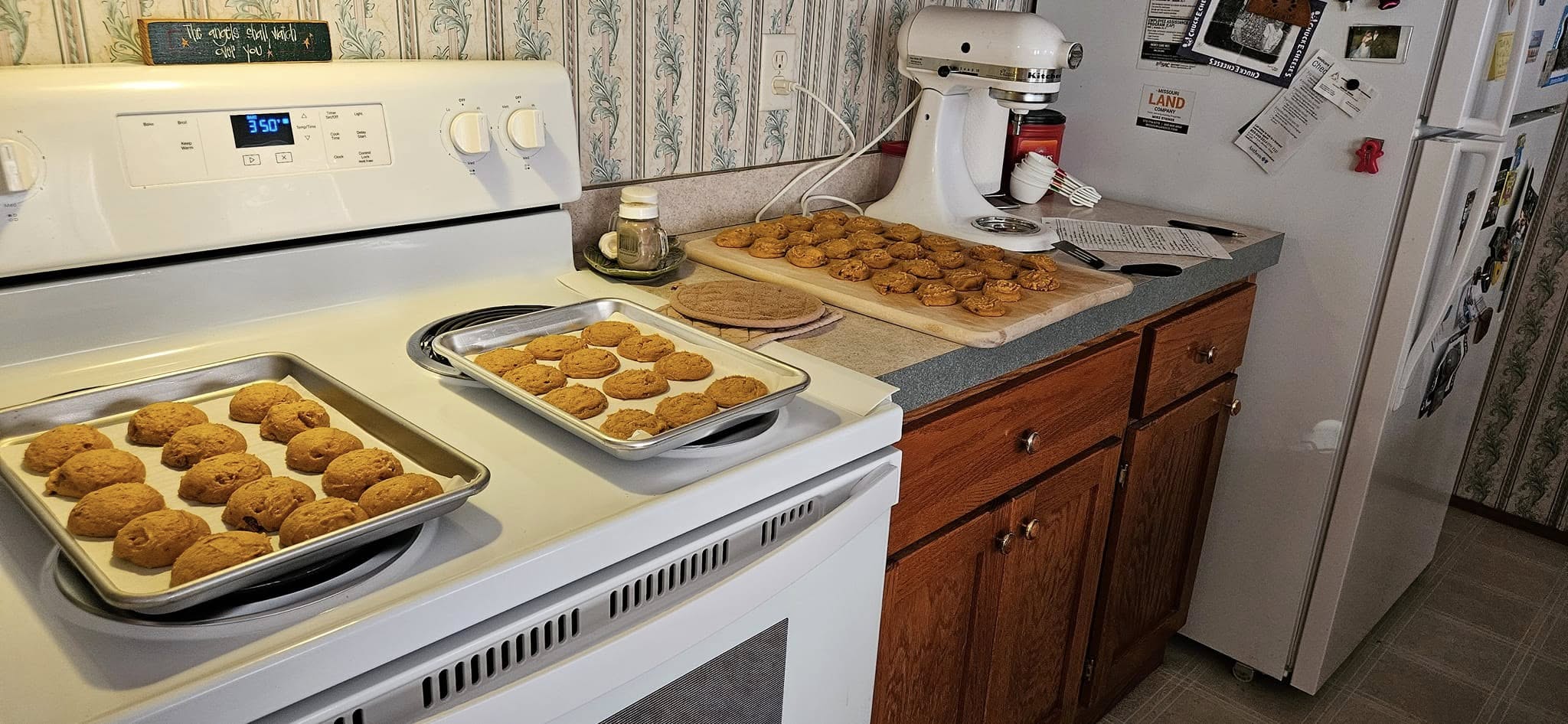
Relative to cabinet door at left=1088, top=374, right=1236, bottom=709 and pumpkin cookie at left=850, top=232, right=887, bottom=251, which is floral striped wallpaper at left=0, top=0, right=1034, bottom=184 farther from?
cabinet door at left=1088, top=374, right=1236, bottom=709

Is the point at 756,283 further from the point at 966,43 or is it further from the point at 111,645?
the point at 111,645

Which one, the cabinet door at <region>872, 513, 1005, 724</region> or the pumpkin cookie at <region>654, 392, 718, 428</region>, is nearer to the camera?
the pumpkin cookie at <region>654, 392, 718, 428</region>

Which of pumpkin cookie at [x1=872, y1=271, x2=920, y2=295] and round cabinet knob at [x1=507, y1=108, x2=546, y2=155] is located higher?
round cabinet knob at [x1=507, y1=108, x2=546, y2=155]

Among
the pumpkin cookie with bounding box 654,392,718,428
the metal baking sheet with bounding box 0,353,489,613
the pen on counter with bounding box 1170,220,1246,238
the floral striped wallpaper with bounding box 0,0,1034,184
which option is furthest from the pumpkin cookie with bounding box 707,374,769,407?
the pen on counter with bounding box 1170,220,1246,238

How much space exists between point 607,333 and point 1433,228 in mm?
1364

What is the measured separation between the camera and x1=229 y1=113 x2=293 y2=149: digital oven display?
3.36 ft

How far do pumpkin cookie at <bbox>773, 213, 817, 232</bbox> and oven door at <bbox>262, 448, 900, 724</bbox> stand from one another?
0.60m

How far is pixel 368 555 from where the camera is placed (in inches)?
28.3

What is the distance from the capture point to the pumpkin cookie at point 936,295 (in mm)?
1302

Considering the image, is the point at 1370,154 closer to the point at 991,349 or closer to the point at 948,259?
the point at 948,259

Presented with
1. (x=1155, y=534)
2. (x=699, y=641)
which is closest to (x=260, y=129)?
(x=699, y=641)

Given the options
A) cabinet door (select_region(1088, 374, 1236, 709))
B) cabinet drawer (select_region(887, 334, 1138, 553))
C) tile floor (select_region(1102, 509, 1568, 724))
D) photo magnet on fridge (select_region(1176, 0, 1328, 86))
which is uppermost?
photo magnet on fridge (select_region(1176, 0, 1328, 86))

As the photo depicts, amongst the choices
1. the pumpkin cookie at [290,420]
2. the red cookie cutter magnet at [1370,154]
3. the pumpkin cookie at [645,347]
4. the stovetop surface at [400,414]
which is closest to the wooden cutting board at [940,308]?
the stovetop surface at [400,414]

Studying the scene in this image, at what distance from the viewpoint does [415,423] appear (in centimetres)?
90
